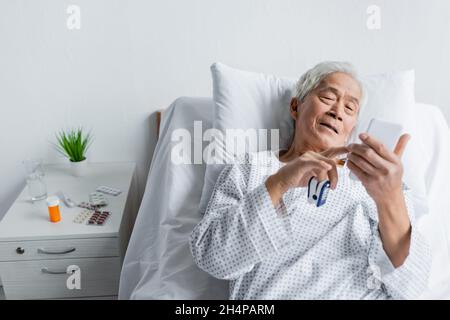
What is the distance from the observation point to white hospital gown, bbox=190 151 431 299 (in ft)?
3.41

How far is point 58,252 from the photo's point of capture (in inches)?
58.0

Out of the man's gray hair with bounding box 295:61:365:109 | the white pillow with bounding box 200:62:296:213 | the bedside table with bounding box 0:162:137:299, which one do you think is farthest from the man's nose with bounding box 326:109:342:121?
the bedside table with bounding box 0:162:137:299

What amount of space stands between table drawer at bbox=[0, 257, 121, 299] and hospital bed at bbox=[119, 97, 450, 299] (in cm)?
25

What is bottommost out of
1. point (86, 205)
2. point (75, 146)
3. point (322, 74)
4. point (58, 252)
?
point (58, 252)

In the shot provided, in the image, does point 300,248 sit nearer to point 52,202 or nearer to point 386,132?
point 386,132

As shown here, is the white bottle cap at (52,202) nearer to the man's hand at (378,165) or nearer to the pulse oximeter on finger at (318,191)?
the pulse oximeter on finger at (318,191)

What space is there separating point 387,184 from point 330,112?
0.38 m

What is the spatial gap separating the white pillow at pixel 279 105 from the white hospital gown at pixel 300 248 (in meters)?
0.27

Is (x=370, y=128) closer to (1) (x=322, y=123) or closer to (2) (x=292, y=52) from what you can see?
(1) (x=322, y=123)

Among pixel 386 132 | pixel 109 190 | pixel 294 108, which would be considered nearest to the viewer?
pixel 386 132

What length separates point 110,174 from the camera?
1.83 metres

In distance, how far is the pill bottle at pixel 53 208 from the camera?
58.8 inches

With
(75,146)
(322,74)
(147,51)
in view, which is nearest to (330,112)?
(322,74)
